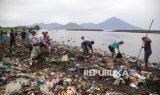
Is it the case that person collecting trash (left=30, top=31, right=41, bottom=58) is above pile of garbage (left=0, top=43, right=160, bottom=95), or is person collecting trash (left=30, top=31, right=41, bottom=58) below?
above

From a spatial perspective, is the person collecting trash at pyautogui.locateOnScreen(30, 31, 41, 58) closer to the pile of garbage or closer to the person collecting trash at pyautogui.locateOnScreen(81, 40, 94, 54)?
the pile of garbage

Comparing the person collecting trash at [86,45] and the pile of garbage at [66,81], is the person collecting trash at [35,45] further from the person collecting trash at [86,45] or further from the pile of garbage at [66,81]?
the person collecting trash at [86,45]

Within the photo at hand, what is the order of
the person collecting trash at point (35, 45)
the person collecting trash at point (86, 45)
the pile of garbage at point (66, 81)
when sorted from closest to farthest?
the pile of garbage at point (66, 81)
the person collecting trash at point (35, 45)
the person collecting trash at point (86, 45)

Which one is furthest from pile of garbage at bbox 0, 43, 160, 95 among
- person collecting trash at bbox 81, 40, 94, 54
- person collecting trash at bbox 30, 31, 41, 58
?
person collecting trash at bbox 81, 40, 94, 54

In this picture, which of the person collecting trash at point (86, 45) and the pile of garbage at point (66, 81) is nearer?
the pile of garbage at point (66, 81)

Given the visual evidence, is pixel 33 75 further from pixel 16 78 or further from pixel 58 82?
pixel 58 82

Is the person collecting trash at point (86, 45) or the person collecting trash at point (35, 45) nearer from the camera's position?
the person collecting trash at point (35, 45)

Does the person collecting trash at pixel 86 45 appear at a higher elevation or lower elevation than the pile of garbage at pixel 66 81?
higher

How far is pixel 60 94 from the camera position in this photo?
25.4 ft

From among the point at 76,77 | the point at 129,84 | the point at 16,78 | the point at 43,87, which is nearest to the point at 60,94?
the point at 43,87

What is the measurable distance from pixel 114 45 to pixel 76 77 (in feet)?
14.7

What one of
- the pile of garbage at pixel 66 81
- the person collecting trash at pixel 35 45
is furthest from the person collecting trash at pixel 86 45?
the person collecting trash at pixel 35 45

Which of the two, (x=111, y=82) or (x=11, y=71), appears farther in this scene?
(x=11, y=71)

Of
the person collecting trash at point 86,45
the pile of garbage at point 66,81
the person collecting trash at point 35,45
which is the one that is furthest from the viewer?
the person collecting trash at point 86,45
